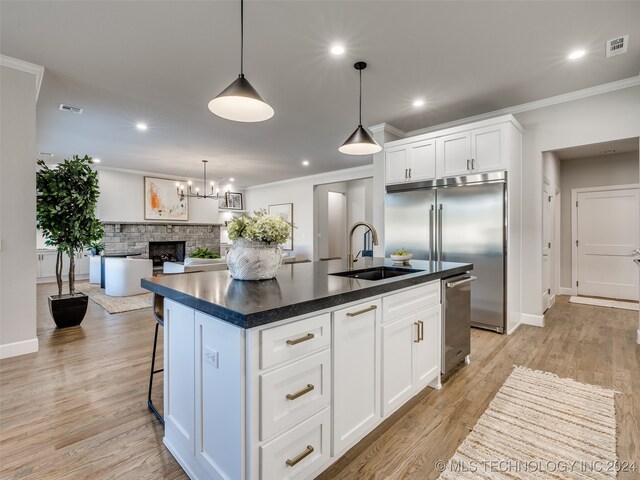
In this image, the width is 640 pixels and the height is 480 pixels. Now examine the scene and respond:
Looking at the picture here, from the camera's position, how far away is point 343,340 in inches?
59.3

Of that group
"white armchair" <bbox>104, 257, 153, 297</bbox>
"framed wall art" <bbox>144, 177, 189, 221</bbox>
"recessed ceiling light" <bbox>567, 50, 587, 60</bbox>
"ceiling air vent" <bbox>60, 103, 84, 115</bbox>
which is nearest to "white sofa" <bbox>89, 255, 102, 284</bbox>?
"white armchair" <bbox>104, 257, 153, 297</bbox>

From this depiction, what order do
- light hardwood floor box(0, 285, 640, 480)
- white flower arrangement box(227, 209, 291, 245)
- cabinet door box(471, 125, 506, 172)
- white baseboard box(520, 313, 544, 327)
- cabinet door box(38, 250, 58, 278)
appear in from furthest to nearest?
cabinet door box(38, 250, 58, 278)
white baseboard box(520, 313, 544, 327)
cabinet door box(471, 125, 506, 172)
white flower arrangement box(227, 209, 291, 245)
light hardwood floor box(0, 285, 640, 480)

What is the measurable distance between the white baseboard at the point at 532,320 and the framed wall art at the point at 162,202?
8206 mm

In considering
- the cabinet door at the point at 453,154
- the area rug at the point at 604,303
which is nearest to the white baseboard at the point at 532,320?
the area rug at the point at 604,303

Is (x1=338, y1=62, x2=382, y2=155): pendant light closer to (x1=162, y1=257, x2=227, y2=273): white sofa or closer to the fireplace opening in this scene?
(x1=162, y1=257, x2=227, y2=273): white sofa

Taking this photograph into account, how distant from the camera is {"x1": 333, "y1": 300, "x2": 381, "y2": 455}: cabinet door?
1486 mm

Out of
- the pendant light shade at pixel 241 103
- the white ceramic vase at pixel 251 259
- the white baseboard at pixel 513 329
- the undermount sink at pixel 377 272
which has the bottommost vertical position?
the white baseboard at pixel 513 329

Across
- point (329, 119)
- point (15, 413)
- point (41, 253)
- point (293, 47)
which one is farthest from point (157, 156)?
point (15, 413)

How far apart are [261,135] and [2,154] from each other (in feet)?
10.6

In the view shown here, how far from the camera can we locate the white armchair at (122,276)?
5.68 m

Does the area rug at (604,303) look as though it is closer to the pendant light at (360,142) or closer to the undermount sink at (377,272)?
the undermount sink at (377,272)

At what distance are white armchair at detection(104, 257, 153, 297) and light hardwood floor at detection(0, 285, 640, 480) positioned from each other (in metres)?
1.93

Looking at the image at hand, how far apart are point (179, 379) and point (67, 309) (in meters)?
3.28

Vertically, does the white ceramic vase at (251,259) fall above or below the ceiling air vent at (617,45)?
below
